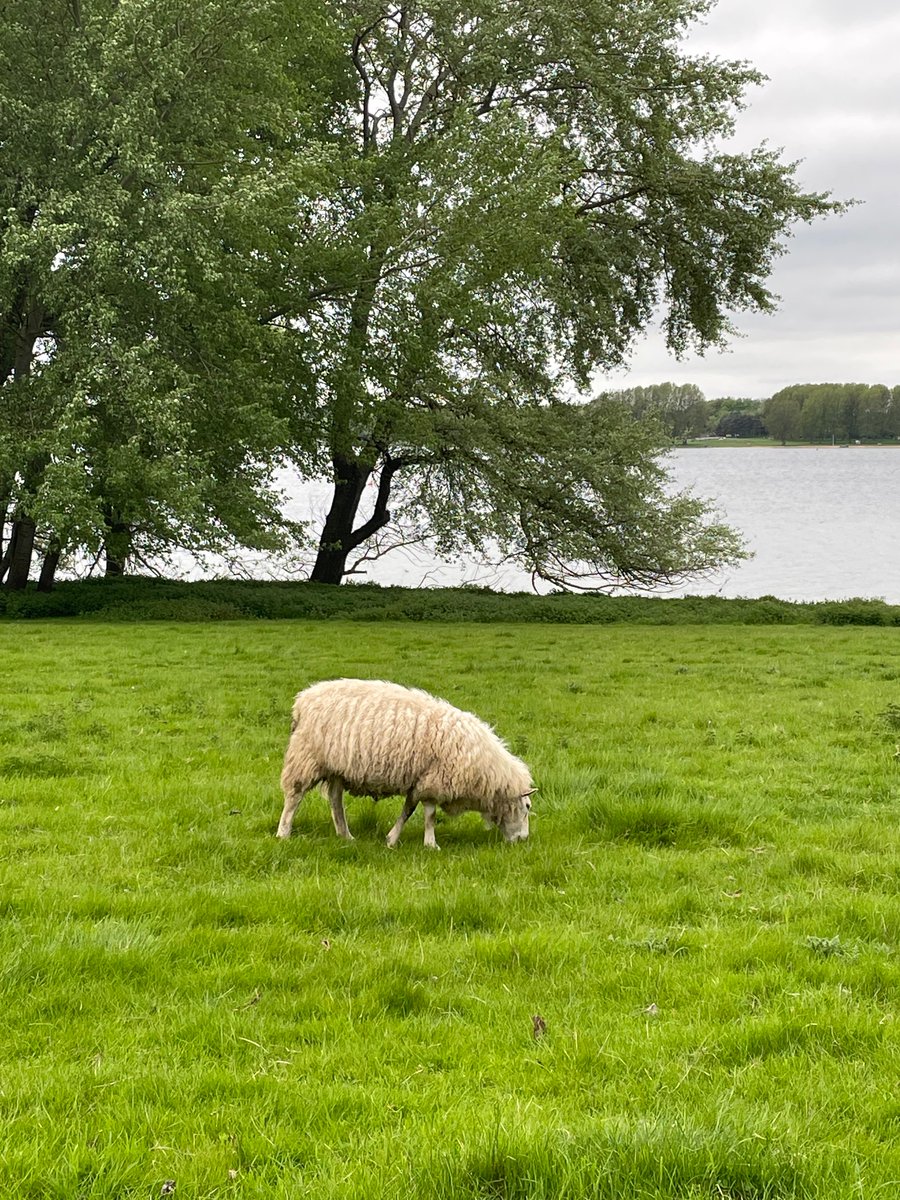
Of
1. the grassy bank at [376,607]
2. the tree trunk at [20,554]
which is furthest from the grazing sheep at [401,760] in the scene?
the tree trunk at [20,554]

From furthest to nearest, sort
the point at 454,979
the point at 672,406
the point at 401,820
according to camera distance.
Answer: the point at 672,406 → the point at 401,820 → the point at 454,979

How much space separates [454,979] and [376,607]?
21921 mm

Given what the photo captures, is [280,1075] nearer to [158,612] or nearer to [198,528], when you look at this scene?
[198,528]

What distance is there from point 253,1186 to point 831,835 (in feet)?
19.7

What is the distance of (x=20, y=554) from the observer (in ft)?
86.7

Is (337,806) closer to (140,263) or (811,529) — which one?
(140,263)

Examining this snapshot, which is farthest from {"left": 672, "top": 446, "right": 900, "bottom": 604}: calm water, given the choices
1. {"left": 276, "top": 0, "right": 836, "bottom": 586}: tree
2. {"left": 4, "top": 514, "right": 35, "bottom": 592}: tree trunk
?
{"left": 4, "top": 514, "right": 35, "bottom": 592}: tree trunk

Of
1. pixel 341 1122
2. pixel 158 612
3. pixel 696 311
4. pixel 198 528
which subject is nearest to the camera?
pixel 341 1122

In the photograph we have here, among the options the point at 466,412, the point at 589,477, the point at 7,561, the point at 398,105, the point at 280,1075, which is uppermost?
the point at 398,105

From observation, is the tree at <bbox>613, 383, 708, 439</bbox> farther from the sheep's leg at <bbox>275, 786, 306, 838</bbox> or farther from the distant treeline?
the sheep's leg at <bbox>275, 786, 306, 838</bbox>

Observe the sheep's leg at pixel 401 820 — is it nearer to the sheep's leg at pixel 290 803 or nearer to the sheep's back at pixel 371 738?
the sheep's back at pixel 371 738

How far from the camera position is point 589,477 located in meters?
28.2

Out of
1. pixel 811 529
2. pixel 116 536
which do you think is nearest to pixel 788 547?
pixel 811 529

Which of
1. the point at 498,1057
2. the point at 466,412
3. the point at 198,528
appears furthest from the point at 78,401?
the point at 498,1057
